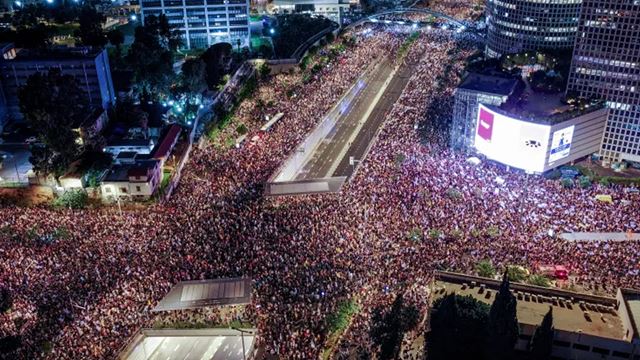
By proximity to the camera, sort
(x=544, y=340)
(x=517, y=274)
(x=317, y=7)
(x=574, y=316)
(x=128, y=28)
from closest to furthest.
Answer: (x=544, y=340)
(x=574, y=316)
(x=517, y=274)
(x=128, y=28)
(x=317, y=7)

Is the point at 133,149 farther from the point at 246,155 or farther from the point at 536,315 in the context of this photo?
the point at 536,315

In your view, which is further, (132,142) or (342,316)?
(132,142)

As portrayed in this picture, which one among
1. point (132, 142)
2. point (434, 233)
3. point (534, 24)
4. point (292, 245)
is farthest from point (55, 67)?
point (534, 24)

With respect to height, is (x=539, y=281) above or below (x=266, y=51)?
below

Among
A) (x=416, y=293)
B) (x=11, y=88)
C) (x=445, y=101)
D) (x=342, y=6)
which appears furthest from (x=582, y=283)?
(x=342, y=6)

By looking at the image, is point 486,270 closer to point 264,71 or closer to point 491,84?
point 491,84
